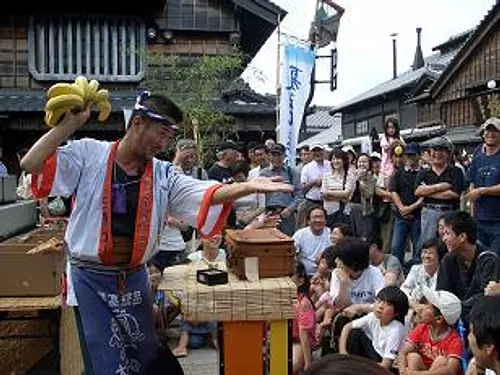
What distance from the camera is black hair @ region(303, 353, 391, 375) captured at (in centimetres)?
116

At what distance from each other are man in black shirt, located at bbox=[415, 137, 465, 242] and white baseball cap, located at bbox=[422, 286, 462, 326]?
2.25 metres

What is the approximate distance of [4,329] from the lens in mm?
4902

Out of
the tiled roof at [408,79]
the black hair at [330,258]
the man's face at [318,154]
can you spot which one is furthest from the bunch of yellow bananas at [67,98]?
the tiled roof at [408,79]

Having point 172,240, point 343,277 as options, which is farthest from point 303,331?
point 172,240

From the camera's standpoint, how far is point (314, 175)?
859 cm

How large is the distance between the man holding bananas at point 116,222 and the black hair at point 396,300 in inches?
81.7

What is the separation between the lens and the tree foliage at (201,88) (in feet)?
34.4

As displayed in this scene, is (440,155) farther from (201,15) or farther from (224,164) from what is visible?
(201,15)

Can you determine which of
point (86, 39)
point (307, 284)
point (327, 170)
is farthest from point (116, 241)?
point (86, 39)

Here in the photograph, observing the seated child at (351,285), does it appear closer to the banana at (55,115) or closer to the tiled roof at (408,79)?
the banana at (55,115)

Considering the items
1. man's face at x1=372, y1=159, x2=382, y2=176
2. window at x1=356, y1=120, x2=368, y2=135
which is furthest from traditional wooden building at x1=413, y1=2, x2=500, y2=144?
window at x1=356, y1=120, x2=368, y2=135

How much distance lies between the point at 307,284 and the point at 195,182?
3098 millimetres

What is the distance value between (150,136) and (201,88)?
793cm

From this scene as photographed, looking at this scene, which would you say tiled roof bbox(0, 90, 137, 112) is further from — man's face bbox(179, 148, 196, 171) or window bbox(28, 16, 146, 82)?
man's face bbox(179, 148, 196, 171)
